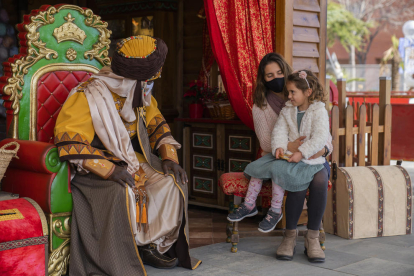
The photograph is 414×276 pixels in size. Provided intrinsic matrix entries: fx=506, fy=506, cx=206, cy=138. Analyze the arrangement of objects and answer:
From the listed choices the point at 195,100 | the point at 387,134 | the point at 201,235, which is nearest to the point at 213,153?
the point at 195,100

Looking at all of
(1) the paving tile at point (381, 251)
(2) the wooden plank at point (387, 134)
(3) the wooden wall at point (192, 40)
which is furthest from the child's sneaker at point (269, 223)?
(3) the wooden wall at point (192, 40)

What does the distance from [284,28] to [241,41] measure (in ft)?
1.21

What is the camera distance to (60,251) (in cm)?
294

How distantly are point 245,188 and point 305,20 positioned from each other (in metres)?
1.66

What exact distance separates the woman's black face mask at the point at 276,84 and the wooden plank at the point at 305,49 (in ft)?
2.24

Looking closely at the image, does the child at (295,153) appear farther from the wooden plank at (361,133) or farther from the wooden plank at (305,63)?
the wooden plank at (361,133)

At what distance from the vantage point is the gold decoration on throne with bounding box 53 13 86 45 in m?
3.41

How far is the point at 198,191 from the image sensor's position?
5.10 m

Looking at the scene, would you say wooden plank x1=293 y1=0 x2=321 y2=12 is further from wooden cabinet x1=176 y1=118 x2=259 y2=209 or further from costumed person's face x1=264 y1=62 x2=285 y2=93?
wooden cabinet x1=176 y1=118 x2=259 y2=209

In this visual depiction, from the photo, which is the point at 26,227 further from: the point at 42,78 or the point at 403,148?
the point at 403,148

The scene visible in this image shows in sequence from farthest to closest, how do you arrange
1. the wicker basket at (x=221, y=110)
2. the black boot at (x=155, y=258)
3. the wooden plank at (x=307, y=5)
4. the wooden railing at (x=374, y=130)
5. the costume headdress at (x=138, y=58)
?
the wicker basket at (x=221, y=110), the wooden railing at (x=374, y=130), the wooden plank at (x=307, y=5), the black boot at (x=155, y=258), the costume headdress at (x=138, y=58)

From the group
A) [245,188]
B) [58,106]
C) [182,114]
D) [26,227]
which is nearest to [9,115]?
Answer: [58,106]

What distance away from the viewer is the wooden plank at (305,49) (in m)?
4.27

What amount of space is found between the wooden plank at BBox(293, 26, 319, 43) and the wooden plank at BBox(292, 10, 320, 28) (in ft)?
0.12
